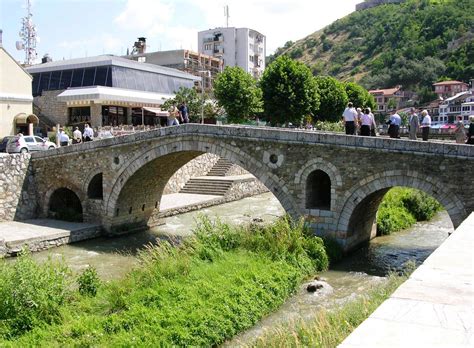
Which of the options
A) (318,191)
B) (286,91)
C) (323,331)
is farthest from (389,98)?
(323,331)

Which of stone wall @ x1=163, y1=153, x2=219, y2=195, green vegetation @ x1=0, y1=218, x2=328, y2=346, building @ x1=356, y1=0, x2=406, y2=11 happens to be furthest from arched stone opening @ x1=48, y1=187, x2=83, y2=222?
building @ x1=356, y1=0, x2=406, y2=11

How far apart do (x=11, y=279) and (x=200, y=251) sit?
505 centimetres

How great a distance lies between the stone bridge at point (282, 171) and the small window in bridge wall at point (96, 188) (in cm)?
4

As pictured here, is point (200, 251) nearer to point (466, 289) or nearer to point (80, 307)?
point (80, 307)

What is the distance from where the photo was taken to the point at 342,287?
49.7 ft

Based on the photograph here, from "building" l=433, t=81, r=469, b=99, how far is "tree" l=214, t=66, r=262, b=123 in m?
47.7

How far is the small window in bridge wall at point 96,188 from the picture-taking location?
24.3 meters

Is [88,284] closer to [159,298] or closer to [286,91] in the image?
[159,298]

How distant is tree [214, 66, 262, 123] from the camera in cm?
3850

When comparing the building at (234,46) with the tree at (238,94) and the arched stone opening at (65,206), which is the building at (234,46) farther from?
the arched stone opening at (65,206)

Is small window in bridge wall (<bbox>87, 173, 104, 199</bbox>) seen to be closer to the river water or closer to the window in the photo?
the river water

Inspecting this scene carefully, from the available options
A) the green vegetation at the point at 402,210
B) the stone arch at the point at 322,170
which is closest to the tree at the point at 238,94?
the green vegetation at the point at 402,210

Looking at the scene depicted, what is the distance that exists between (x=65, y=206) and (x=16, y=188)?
2444 mm

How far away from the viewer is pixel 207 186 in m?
32.3
